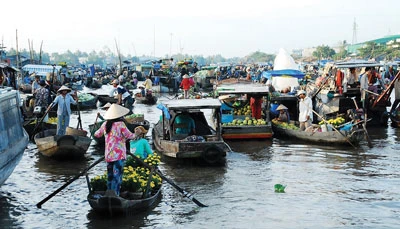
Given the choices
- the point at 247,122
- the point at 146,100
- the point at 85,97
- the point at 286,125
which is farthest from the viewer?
the point at 146,100

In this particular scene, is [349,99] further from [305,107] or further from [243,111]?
[243,111]

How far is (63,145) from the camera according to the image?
13258mm

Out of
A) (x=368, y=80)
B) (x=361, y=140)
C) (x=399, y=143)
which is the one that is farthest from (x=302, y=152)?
(x=368, y=80)

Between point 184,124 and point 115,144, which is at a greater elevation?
point 115,144

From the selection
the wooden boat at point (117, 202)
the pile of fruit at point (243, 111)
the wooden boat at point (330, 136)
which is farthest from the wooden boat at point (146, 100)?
the wooden boat at point (117, 202)

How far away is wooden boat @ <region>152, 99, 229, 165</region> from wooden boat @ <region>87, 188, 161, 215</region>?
12.0 ft

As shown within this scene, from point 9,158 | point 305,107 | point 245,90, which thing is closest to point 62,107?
point 9,158

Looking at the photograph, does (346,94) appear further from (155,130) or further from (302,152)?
(155,130)

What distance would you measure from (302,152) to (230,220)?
22.1 feet

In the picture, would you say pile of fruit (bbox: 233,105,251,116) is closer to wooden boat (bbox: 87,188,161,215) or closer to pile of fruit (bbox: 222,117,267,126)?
pile of fruit (bbox: 222,117,267,126)

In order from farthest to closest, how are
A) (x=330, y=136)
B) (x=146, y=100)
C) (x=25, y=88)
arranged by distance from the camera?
(x=25, y=88)
(x=146, y=100)
(x=330, y=136)

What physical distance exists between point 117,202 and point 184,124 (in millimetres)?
5849

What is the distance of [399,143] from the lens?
16766 millimetres

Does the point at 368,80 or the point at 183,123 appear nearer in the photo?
the point at 183,123
